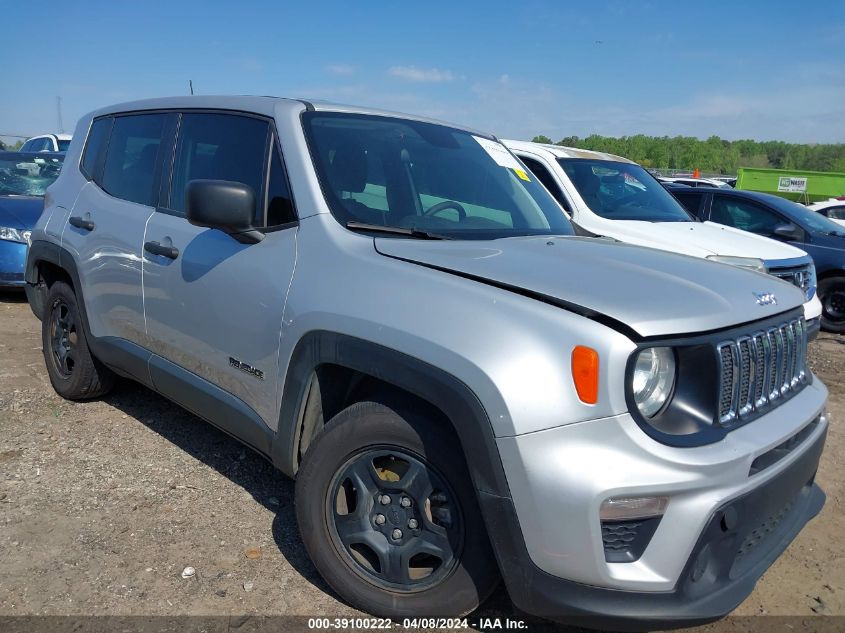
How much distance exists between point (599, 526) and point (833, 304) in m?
7.78

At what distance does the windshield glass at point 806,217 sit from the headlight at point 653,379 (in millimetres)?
7466

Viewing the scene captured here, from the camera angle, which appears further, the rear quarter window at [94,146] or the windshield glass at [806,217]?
the windshield glass at [806,217]

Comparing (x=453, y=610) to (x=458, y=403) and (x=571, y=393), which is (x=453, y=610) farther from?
(x=571, y=393)

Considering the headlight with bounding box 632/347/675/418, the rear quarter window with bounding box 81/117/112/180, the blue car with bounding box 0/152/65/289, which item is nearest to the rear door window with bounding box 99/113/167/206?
the rear quarter window with bounding box 81/117/112/180

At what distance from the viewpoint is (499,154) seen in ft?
12.5

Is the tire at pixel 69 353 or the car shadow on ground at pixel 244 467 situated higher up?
the tire at pixel 69 353

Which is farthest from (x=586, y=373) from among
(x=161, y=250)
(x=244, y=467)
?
(x=244, y=467)

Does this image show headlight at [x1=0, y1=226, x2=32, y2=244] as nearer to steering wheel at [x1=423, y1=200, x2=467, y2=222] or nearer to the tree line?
steering wheel at [x1=423, y1=200, x2=467, y2=222]

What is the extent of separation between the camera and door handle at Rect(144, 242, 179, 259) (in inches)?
132

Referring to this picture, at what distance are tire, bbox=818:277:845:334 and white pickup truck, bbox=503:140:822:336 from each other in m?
1.67

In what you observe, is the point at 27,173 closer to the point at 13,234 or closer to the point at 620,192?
the point at 13,234

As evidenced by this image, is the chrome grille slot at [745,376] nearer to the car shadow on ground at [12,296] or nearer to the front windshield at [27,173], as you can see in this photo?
the car shadow on ground at [12,296]

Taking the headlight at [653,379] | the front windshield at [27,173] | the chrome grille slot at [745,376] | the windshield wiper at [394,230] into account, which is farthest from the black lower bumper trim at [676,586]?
the front windshield at [27,173]

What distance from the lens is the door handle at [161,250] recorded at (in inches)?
132
